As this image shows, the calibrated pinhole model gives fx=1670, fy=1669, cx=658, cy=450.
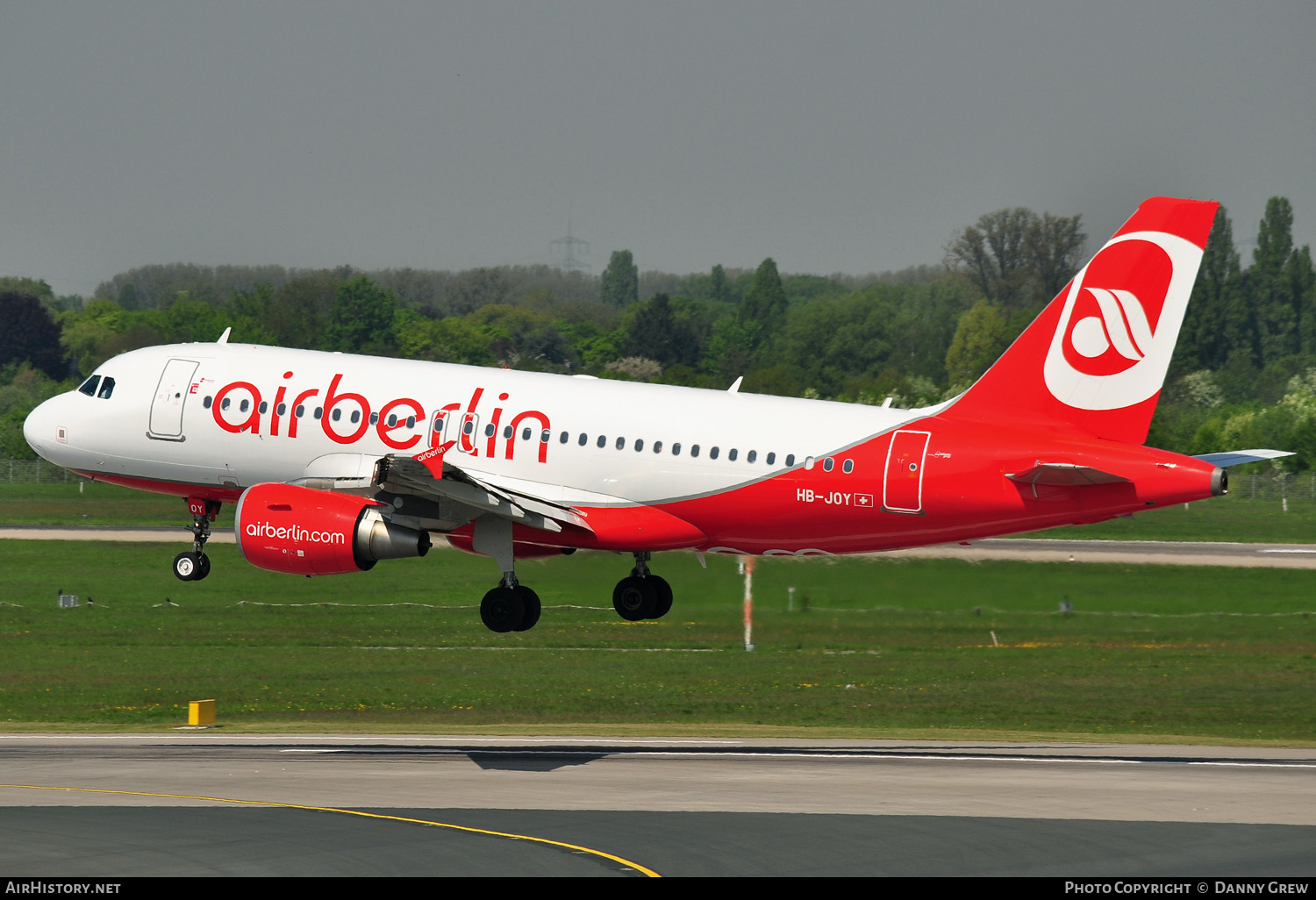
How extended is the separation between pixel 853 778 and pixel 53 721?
34839 mm

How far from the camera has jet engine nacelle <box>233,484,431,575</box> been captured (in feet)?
139

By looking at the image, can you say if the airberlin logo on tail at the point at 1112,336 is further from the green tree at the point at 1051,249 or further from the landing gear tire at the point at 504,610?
the green tree at the point at 1051,249

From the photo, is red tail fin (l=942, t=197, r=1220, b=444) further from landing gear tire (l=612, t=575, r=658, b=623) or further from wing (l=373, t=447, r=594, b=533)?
wing (l=373, t=447, r=594, b=533)

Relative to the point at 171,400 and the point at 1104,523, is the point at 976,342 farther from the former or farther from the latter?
the point at 171,400

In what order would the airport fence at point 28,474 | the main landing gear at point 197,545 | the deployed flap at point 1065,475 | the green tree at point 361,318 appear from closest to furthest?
the deployed flap at point 1065,475
the main landing gear at point 197,545
the airport fence at point 28,474
the green tree at point 361,318

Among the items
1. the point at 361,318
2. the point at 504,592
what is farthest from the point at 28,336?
the point at 504,592

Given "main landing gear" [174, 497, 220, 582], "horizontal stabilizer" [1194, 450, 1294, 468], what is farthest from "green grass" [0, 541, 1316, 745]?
"horizontal stabilizer" [1194, 450, 1294, 468]

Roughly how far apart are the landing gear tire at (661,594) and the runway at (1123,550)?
26.0m

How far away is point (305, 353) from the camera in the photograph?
46406 millimetres

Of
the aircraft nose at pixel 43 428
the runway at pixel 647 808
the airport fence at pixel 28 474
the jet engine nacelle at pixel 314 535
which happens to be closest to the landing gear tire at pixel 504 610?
the jet engine nacelle at pixel 314 535

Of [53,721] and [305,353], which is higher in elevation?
[305,353]

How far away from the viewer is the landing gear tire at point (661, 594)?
154 ft
